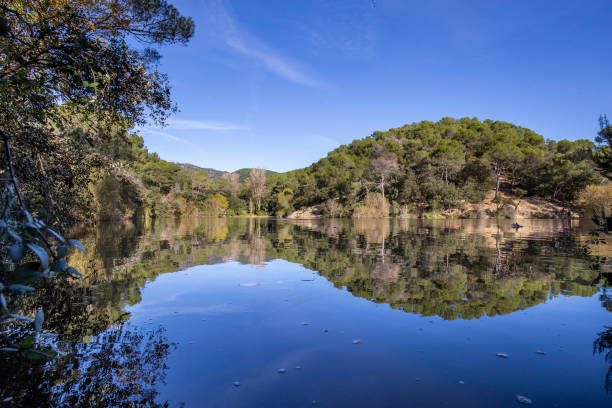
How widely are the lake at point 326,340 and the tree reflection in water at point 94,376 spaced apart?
1cm

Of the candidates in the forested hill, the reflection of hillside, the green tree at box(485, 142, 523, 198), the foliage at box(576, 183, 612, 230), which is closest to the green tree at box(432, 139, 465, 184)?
the forested hill

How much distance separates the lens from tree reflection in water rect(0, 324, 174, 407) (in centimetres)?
261

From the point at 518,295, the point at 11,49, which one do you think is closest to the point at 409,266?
the point at 518,295

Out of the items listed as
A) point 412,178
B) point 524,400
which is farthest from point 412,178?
point 524,400

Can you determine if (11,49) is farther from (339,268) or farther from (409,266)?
(409,266)

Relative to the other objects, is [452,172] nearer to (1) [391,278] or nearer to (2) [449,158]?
(2) [449,158]

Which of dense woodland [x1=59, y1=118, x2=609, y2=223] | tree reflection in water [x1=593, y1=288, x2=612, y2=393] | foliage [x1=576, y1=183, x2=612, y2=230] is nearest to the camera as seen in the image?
tree reflection in water [x1=593, y1=288, x2=612, y2=393]

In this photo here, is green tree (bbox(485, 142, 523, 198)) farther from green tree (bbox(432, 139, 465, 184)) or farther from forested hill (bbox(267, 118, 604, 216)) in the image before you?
green tree (bbox(432, 139, 465, 184))

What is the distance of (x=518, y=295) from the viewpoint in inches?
221

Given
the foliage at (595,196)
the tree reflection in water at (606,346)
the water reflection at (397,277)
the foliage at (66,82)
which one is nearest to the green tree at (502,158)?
the foliage at (595,196)

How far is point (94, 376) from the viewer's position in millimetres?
2936

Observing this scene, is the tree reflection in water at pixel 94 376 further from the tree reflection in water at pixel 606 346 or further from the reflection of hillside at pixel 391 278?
the tree reflection in water at pixel 606 346

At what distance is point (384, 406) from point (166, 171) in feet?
196

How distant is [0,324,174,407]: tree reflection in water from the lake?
0.05 feet
